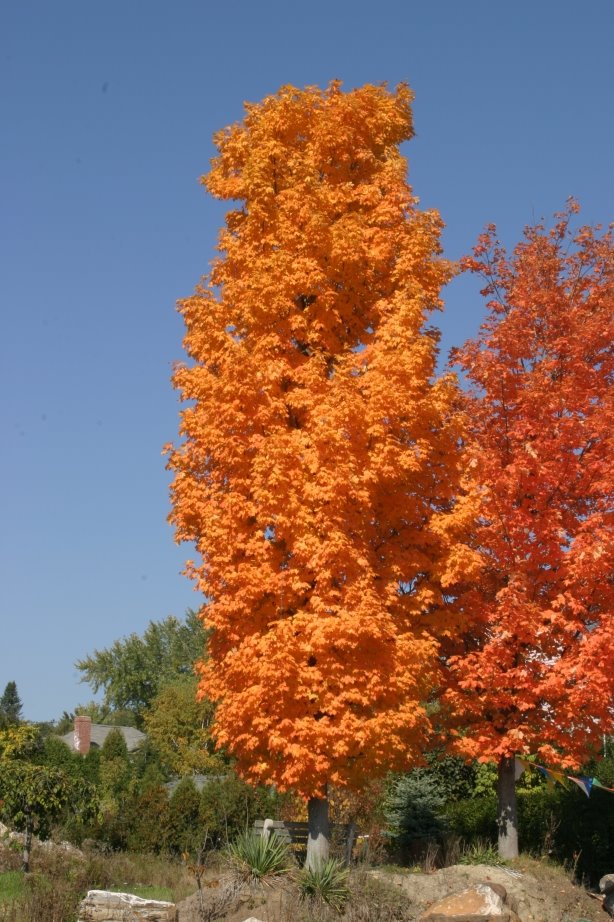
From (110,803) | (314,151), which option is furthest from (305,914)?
(110,803)

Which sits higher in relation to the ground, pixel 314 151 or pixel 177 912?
pixel 314 151

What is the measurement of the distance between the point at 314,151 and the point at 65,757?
29723 millimetres

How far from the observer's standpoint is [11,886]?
16.1 meters

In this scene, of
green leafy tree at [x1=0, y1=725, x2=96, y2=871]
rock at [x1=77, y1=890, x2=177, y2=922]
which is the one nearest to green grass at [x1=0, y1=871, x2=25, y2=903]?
green leafy tree at [x1=0, y1=725, x2=96, y2=871]

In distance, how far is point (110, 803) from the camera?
104 feet

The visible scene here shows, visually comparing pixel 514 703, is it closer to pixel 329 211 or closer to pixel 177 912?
pixel 177 912

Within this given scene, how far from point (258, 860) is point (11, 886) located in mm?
5087

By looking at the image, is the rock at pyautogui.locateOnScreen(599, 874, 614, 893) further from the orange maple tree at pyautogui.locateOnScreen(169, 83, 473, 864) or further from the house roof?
the house roof

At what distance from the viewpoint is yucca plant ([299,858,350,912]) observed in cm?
1311

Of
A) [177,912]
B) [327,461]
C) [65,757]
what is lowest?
[177,912]

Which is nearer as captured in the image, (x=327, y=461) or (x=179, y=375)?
(x=327, y=461)

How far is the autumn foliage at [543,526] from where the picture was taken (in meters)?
14.5

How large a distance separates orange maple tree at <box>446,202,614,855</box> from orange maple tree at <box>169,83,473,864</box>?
96cm

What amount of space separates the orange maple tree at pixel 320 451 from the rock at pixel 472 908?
2.06m
